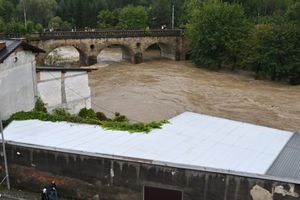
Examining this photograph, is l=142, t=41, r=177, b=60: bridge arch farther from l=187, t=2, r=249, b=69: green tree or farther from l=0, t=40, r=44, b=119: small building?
l=0, t=40, r=44, b=119: small building

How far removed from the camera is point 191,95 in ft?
149

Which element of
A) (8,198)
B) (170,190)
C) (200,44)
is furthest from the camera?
(200,44)

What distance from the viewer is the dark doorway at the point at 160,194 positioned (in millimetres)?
16984

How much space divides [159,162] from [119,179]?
1998mm

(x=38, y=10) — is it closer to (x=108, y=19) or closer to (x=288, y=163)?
(x=108, y=19)

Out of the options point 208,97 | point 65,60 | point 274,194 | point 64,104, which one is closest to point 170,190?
point 274,194

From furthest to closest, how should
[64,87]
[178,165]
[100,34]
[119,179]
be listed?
[100,34], [64,87], [119,179], [178,165]

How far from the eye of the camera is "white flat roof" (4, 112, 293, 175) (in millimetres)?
17188

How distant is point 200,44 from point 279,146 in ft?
140

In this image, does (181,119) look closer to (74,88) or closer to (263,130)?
(263,130)

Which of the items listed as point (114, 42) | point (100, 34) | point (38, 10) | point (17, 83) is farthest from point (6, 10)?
point (17, 83)

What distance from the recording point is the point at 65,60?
215 ft

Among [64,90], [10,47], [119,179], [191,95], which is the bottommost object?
[191,95]

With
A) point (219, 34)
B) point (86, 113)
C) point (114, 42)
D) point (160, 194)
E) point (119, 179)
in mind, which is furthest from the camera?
point (114, 42)
